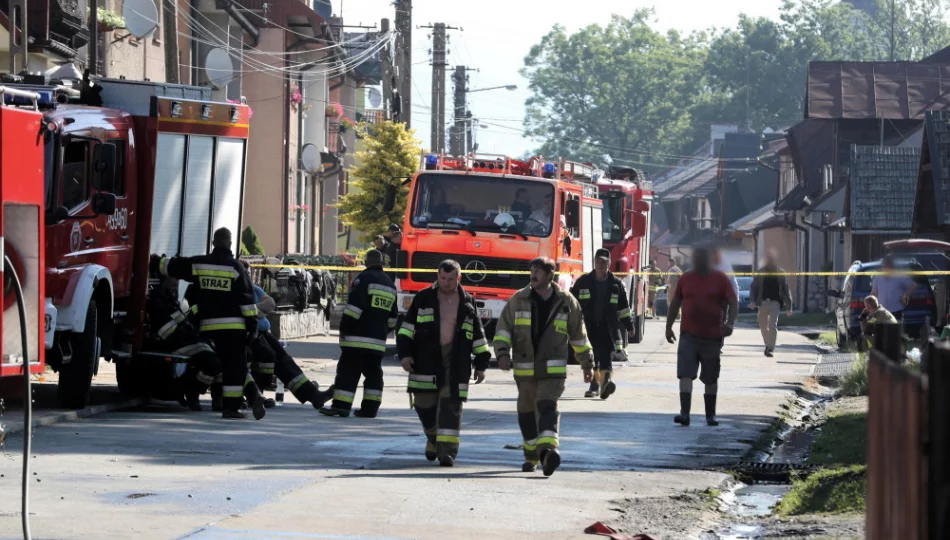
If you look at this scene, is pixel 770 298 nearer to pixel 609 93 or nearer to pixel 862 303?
pixel 862 303

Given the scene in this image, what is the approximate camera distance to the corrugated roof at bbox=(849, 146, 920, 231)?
137ft

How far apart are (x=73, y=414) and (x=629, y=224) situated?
62.7 feet

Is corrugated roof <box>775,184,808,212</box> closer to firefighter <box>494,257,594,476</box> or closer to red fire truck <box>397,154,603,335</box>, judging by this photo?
red fire truck <box>397,154,603,335</box>

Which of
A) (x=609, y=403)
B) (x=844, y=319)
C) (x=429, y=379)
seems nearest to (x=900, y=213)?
(x=844, y=319)

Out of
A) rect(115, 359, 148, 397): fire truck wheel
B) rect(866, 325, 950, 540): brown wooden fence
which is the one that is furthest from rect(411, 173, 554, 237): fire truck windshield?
rect(866, 325, 950, 540): brown wooden fence

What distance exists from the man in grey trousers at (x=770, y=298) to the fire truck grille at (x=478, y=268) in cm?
648

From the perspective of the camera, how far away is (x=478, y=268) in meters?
24.2

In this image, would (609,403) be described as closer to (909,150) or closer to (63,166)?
(63,166)

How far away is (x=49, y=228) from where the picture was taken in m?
14.8

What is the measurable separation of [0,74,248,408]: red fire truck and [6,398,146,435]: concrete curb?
0.55 feet

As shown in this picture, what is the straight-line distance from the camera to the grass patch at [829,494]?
428 inches

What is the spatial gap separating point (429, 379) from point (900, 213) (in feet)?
102

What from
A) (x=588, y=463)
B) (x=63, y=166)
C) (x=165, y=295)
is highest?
(x=63, y=166)

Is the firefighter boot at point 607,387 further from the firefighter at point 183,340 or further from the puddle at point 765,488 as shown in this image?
the firefighter at point 183,340
